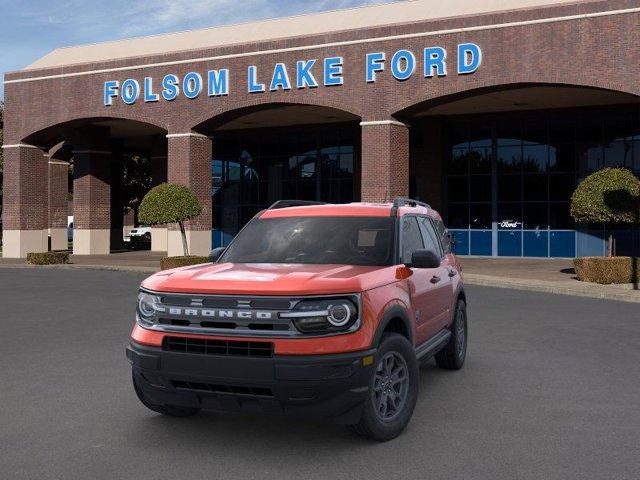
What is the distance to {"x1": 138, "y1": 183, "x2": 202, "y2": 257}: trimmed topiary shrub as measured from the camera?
2848cm

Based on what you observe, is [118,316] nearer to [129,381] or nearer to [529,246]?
[129,381]

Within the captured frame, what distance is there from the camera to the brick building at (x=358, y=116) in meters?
26.8

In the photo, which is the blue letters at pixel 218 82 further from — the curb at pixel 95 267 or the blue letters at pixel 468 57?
the blue letters at pixel 468 57

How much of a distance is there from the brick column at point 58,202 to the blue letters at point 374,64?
2185 centimetres

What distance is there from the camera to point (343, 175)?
40.0 meters

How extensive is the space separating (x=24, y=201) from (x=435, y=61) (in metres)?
22.0

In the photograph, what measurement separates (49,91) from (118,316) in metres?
27.0

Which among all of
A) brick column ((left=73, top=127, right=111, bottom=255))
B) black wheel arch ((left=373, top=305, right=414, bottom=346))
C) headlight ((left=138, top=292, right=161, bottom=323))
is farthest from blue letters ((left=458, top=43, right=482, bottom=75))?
headlight ((left=138, top=292, right=161, bottom=323))

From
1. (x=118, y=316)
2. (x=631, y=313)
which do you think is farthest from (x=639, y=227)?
(x=118, y=316)

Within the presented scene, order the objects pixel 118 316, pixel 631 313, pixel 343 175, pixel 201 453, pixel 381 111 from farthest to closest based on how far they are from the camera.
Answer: pixel 343 175
pixel 381 111
pixel 631 313
pixel 118 316
pixel 201 453

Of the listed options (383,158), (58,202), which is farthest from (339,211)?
(58,202)

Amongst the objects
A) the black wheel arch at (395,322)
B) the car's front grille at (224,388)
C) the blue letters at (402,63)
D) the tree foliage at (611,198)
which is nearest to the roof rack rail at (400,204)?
the black wheel arch at (395,322)

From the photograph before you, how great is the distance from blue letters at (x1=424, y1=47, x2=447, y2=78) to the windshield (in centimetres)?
2156

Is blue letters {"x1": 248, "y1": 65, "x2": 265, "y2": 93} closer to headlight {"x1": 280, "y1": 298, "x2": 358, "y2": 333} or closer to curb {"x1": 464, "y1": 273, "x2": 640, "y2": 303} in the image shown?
curb {"x1": 464, "y1": 273, "x2": 640, "y2": 303}
